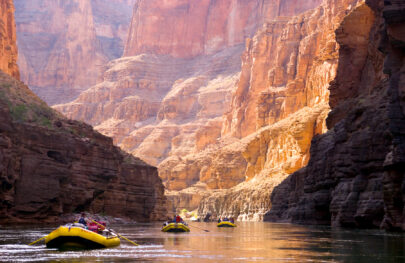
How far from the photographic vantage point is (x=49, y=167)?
7394cm

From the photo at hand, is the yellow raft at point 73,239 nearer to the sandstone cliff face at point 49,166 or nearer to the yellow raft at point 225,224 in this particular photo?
the sandstone cliff face at point 49,166

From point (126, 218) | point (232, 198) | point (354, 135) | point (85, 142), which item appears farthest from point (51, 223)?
point (232, 198)

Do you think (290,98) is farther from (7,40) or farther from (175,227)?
(175,227)

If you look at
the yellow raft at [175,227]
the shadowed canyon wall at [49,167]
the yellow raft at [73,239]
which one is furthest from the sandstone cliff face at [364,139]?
the shadowed canyon wall at [49,167]

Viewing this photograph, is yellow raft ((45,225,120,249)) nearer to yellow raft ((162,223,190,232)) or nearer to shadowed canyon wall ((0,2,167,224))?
yellow raft ((162,223,190,232))

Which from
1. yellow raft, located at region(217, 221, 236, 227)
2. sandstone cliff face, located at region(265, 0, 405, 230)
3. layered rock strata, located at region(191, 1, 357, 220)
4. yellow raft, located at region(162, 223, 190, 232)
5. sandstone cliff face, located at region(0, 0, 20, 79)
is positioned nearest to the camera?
sandstone cliff face, located at region(265, 0, 405, 230)

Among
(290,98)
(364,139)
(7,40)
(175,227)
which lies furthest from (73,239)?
(290,98)

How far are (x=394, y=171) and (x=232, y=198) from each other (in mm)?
110520

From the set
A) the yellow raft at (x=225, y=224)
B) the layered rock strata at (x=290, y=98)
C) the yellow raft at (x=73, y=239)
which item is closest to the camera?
the yellow raft at (x=73, y=239)

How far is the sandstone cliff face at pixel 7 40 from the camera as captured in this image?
334 ft

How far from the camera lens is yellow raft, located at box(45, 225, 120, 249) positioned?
31.9m

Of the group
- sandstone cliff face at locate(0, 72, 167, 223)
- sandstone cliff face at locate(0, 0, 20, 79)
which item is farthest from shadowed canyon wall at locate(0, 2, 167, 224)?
sandstone cliff face at locate(0, 0, 20, 79)

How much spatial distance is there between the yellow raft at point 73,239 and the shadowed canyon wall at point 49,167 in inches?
1460

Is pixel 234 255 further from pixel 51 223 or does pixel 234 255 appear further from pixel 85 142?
pixel 85 142
